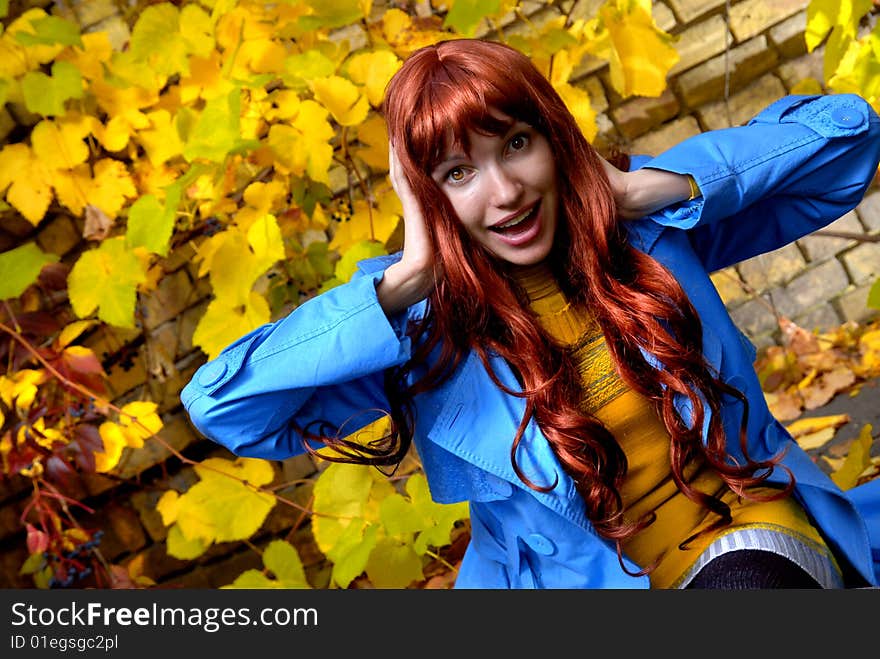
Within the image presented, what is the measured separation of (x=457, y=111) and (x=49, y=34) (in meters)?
1.07

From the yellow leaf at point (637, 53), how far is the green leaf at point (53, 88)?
109 cm

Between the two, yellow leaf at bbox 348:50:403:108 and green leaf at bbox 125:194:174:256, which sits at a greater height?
yellow leaf at bbox 348:50:403:108

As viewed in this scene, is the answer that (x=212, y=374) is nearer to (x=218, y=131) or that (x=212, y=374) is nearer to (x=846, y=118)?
(x=218, y=131)

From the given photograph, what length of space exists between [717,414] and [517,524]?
330 millimetres

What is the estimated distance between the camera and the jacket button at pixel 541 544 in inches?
58.2

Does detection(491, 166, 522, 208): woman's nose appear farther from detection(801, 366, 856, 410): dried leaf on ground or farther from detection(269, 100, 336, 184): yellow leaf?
detection(801, 366, 856, 410): dried leaf on ground

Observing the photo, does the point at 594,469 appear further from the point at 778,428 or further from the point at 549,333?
the point at 778,428

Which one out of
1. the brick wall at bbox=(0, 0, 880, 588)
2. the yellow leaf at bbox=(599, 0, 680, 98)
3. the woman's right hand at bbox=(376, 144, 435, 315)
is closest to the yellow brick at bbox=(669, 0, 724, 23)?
the brick wall at bbox=(0, 0, 880, 588)

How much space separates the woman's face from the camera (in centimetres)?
132

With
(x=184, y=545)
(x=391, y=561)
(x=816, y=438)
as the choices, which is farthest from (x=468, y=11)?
(x=816, y=438)

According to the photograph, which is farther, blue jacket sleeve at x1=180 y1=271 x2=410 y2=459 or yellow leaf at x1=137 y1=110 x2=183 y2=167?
yellow leaf at x1=137 y1=110 x2=183 y2=167

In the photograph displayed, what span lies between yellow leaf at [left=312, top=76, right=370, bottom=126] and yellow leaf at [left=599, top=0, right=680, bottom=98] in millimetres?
477

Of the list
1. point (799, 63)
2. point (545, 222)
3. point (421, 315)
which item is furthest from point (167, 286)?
point (799, 63)

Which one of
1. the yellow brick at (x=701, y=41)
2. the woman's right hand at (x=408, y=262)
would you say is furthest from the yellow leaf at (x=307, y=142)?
the yellow brick at (x=701, y=41)
